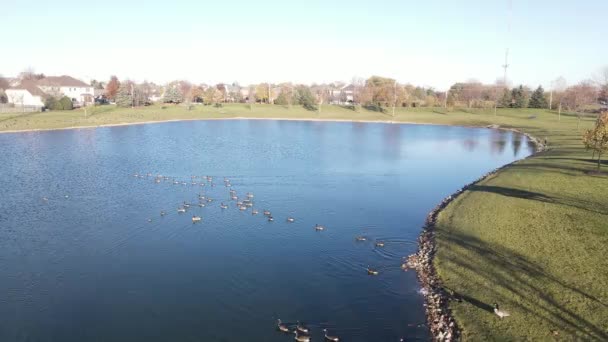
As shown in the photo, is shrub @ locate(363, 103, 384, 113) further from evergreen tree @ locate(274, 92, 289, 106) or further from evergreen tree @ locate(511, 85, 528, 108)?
evergreen tree @ locate(511, 85, 528, 108)

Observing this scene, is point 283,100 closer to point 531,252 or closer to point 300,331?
point 531,252

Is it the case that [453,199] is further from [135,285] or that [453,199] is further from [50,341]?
[50,341]

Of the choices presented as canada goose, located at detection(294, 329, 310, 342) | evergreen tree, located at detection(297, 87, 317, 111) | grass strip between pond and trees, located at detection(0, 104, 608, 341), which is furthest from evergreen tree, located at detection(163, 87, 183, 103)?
canada goose, located at detection(294, 329, 310, 342)

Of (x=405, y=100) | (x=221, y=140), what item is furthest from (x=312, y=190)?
(x=405, y=100)

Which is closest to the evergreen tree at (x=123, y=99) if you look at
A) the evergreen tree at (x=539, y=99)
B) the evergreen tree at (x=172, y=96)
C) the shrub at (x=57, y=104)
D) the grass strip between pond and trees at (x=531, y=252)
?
the shrub at (x=57, y=104)

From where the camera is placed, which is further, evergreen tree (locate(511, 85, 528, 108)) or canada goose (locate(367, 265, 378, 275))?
evergreen tree (locate(511, 85, 528, 108))

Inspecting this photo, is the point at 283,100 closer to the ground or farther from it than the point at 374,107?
farther from it

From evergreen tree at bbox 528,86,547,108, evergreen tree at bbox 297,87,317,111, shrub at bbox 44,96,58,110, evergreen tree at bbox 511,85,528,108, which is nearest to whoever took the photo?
shrub at bbox 44,96,58,110

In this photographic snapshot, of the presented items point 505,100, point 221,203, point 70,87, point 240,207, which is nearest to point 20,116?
point 70,87
